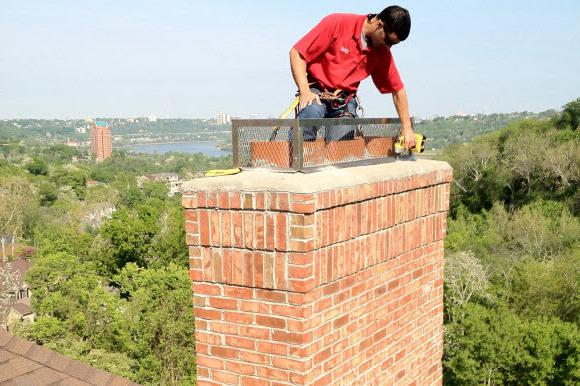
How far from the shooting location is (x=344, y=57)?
3.18 meters

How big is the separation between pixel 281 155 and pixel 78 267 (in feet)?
94.5

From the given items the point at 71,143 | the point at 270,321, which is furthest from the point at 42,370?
the point at 71,143

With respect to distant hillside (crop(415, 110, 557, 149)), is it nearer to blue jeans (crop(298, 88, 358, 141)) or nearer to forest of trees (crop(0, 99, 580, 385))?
forest of trees (crop(0, 99, 580, 385))

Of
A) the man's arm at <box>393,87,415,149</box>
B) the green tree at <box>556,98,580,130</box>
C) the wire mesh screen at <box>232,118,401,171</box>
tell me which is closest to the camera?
the wire mesh screen at <box>232,118,401,171</box>

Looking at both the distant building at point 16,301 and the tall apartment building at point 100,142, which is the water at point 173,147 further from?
the distant building at point 16,301

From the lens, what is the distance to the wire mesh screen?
2525 millimetres

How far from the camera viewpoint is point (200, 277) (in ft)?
8.33

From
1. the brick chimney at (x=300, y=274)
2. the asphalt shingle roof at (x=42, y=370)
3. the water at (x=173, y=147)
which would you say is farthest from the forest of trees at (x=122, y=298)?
the water at (x=173, y=147)

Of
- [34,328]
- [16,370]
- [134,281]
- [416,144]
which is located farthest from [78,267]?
[416,144]

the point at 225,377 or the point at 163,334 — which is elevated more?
the point at 225,377

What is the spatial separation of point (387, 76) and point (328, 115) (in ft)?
1.40

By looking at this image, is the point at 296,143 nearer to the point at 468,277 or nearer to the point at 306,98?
the point at 306,98

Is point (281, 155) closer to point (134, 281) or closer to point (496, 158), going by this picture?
point (134, 281)

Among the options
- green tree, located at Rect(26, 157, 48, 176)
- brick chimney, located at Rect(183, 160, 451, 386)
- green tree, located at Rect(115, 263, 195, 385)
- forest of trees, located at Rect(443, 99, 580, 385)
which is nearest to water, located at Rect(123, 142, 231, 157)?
green tree, located at Rect(26, 157, 48, 176)
